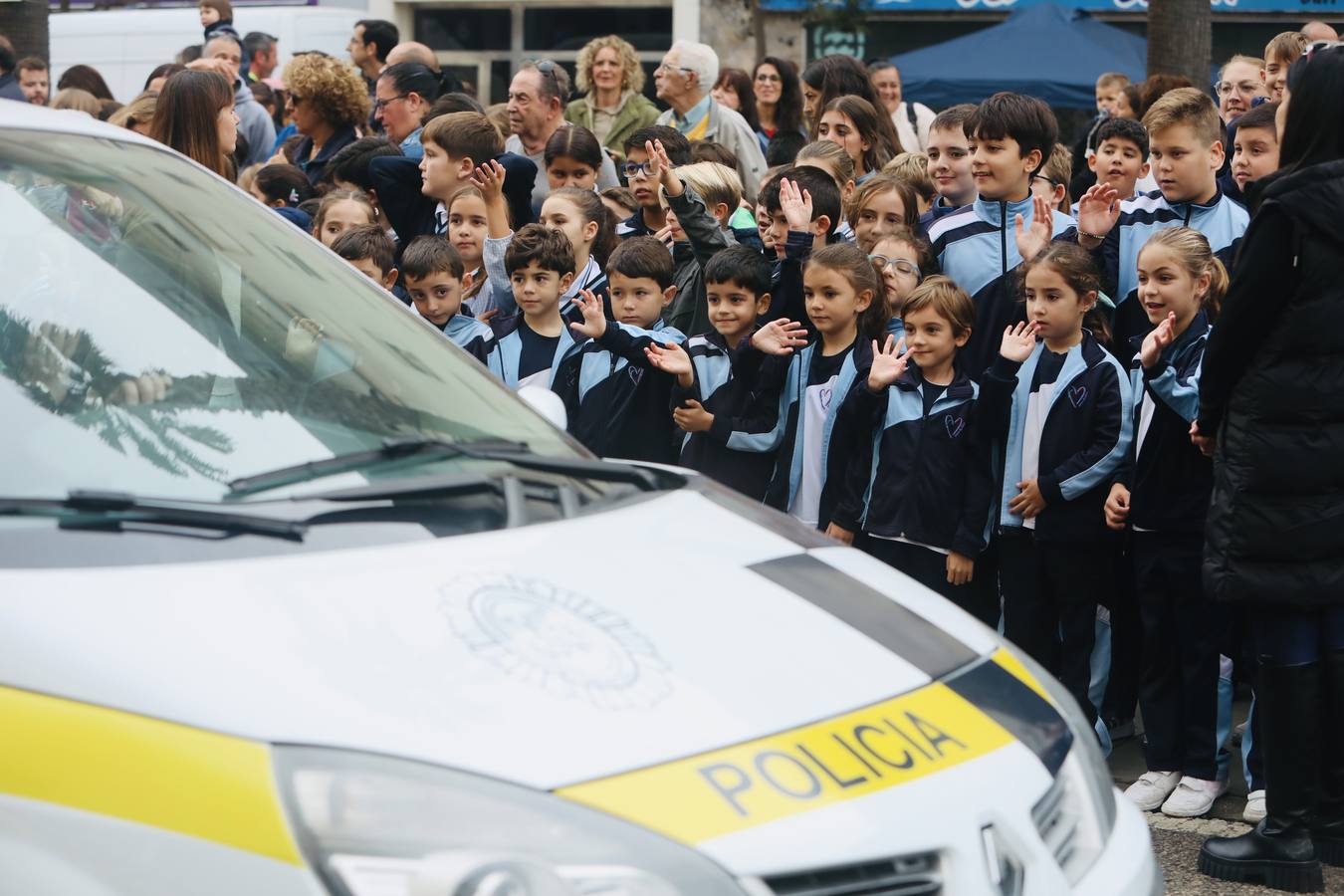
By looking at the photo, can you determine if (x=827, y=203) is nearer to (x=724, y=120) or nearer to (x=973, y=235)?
(x=973, y=235)

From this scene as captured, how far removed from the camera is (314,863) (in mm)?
1824

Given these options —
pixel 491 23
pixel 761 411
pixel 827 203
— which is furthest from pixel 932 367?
pixel 491 23

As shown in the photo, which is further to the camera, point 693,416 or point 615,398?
point 615,398

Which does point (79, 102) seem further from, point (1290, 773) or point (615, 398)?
point (1290, 773)

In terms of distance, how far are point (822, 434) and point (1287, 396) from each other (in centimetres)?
175

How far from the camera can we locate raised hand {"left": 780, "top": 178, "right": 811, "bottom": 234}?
5.79 meters

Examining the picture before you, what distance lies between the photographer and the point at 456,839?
1.86m

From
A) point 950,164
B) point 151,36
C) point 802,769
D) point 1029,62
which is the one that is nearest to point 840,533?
point 950,164

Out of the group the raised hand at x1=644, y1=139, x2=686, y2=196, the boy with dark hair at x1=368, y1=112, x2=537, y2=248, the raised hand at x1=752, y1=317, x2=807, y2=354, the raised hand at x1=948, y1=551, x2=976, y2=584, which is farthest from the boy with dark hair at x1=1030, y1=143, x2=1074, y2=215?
the boy with dark hair at x1=368, y1=112, x2=537, y2=248

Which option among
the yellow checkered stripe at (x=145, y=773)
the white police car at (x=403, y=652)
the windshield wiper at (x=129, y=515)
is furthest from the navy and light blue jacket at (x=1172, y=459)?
the yellow checkered stripe at (x=145, y=773)

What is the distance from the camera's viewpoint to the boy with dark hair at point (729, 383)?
5.55 m

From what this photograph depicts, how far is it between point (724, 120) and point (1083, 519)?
440 centimetres

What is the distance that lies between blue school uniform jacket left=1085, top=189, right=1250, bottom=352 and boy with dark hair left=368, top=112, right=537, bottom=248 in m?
2.41

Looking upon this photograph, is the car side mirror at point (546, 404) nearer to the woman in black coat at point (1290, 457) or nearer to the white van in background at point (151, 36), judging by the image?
the woman in black coat at point (1290, 457)
